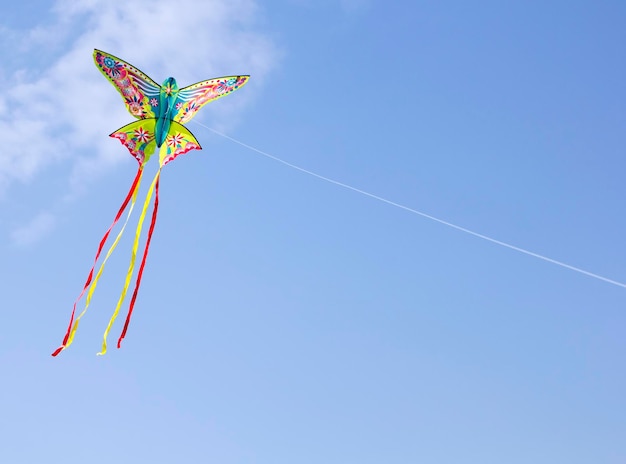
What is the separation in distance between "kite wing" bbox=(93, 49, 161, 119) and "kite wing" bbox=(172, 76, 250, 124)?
17.9 inches

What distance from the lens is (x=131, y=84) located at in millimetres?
14039

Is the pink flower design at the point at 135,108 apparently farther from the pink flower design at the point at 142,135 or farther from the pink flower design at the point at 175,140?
the pink flower design at the point at 175,140

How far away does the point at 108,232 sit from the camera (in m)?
13.0

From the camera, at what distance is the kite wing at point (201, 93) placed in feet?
46.9

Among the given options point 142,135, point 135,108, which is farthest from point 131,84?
point 142,135

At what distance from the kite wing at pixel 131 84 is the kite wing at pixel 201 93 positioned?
454 millimetres

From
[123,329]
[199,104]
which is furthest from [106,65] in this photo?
[123,329]

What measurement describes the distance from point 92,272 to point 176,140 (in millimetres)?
3159

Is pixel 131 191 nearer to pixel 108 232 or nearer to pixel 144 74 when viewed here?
pixel 108 232

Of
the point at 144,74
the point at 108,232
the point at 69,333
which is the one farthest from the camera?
the point at 144,74

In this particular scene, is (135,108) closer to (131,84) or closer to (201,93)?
(131,84)

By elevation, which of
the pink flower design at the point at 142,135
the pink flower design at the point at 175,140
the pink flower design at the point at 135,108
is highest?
the pink flower design at the point at 135,108

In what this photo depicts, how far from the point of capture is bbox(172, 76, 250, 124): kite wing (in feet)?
46.9

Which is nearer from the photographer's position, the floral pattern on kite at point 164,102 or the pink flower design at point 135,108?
the floral pattern on kite at point 164,102
